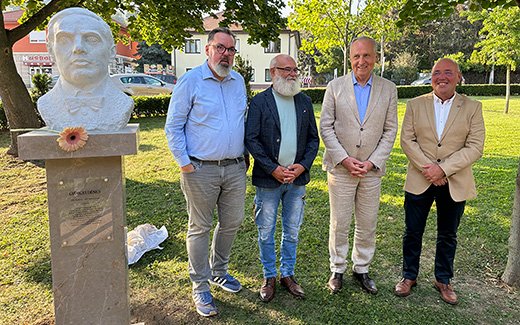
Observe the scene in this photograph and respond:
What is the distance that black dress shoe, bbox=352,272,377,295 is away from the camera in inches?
137

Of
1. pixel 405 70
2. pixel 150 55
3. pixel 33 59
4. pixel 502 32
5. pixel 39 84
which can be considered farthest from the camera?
pixel 150 55

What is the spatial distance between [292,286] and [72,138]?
216 cm

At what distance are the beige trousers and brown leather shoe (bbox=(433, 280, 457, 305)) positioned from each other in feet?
2.10

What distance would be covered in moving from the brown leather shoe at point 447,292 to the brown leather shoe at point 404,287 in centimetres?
21

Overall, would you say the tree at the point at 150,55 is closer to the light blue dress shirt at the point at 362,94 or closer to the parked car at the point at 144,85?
the parked car at the point at 144,85

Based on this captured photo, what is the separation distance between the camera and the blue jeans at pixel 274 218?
330cm

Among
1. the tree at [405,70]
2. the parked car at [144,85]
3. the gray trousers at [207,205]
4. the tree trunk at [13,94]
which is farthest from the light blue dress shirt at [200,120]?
the tree at [405,70]

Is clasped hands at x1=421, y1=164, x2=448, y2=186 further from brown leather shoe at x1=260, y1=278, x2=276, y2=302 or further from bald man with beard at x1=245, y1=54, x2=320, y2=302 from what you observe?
brown leather shoe at x1=260, y1=278, x2=276, y2=302

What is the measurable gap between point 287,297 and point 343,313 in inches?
19.4

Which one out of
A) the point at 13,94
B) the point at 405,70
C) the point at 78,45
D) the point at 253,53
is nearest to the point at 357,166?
the point at 78,45

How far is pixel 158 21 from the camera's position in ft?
25.1

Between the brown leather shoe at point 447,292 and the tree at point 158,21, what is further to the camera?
the tree at point 158,21

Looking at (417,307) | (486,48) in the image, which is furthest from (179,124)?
(486,48)

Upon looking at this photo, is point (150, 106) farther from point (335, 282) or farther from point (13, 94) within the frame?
point (335, 282)
